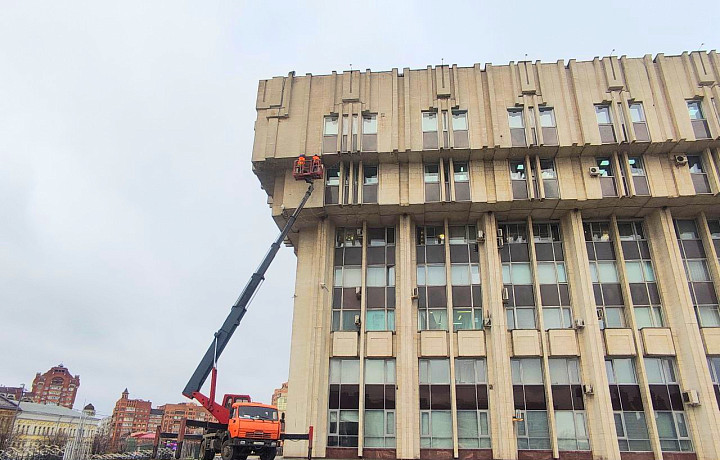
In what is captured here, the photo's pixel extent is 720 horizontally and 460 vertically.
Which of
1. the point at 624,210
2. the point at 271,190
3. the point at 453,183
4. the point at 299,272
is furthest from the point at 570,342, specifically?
the point at 271,190

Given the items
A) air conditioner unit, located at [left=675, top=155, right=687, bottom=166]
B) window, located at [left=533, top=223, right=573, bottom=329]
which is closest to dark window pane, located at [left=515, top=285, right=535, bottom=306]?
window, located at [left=533, top=223, right=573, bottom=329]

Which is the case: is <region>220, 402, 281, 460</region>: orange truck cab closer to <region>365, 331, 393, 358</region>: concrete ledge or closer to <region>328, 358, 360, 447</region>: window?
<region>328, 358, 360, 447</region>: window

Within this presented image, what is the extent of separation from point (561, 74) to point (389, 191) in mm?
12794

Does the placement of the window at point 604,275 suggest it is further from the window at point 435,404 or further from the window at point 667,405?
the window at point 435,404

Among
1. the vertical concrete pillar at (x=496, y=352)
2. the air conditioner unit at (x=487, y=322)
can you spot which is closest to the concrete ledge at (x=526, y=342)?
the vertical concrete pillar at (x=496, y=352)

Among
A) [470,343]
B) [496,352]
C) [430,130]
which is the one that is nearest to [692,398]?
[496,352]

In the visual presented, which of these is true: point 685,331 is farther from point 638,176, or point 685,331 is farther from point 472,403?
point 472,403

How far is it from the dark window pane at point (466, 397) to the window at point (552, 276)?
18.0ft

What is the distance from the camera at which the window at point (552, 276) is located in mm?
25672

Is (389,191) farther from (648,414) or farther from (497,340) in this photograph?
(648,414)

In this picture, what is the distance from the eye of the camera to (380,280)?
27.5 m

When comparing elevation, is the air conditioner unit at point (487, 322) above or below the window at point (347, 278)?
below

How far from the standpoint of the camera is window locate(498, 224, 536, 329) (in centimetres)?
2575

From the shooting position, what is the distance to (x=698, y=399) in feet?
73.6
